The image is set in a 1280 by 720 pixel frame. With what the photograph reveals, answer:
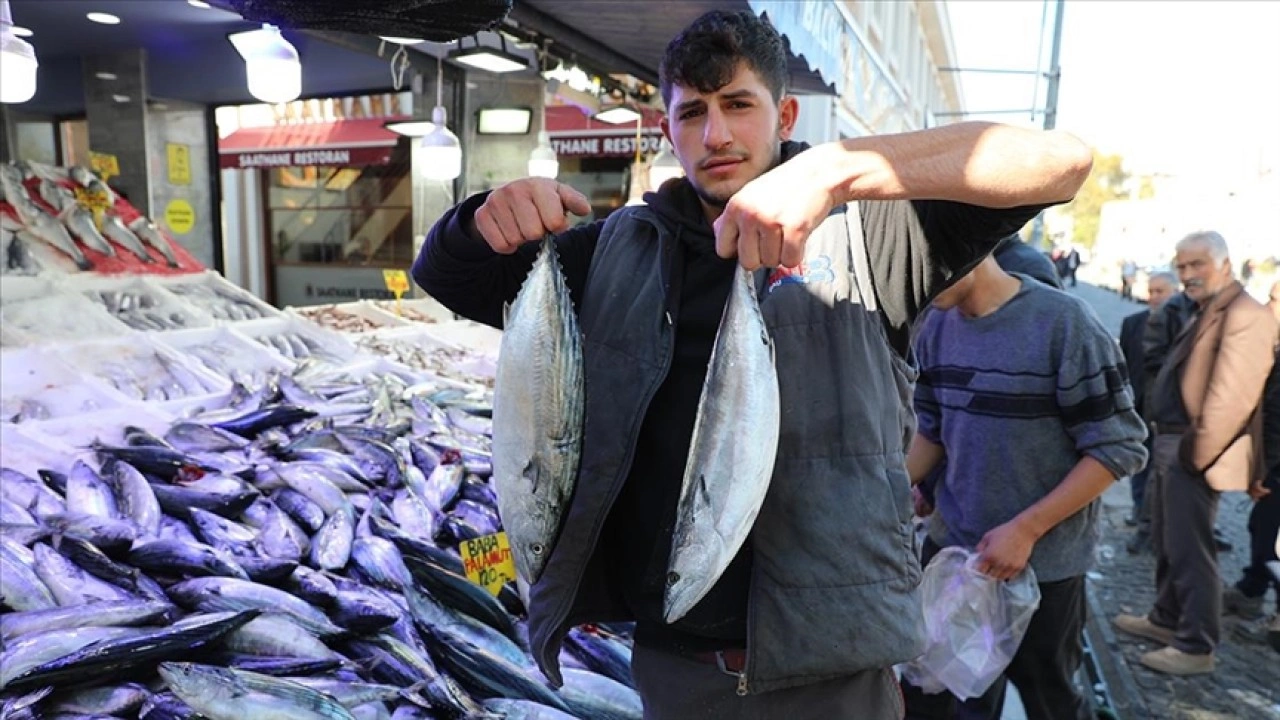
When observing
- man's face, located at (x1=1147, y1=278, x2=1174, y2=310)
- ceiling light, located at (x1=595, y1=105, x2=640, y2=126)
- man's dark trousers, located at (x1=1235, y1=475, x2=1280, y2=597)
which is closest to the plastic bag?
man's dark trousers, located at (x1=1235, y1=475, x2=1280, y2=597)

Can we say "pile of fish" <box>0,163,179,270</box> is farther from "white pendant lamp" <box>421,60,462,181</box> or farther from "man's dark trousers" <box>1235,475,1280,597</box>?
"man's dark trousers" <box>1235,475,1280,597</box>

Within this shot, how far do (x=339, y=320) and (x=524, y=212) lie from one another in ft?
21.8

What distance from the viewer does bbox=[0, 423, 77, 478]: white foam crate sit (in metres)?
3.49

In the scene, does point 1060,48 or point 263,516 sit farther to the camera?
point 1060,48

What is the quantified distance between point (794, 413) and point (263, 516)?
8.70 feet

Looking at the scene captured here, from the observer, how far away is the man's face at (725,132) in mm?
1594

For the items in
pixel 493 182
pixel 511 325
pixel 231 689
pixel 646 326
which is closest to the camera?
pixel 511 325

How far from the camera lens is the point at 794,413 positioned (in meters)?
1.54

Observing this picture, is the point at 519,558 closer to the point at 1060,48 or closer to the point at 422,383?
the point at 422,383

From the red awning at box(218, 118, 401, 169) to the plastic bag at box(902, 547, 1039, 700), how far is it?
45.2ft

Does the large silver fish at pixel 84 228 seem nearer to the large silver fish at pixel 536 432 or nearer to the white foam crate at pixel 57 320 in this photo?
the white foam crate at pixel 57 320

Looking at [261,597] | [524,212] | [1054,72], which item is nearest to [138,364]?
[261,597]

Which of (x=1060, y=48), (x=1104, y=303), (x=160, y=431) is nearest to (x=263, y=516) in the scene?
(x=160, y=431)

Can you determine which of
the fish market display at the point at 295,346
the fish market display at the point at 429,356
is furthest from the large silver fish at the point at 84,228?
the fish market display at the point at 429,356
